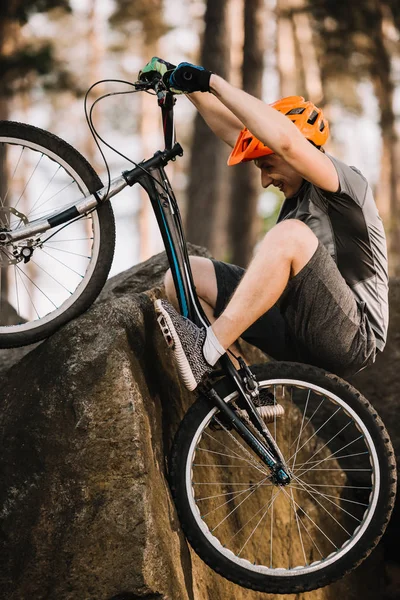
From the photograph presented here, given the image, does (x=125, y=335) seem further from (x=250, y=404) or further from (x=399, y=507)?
(x=399, y=507)

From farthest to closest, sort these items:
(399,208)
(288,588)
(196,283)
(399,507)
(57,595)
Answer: (399,208), (399,507), (196,283), (288,588), (57,595)

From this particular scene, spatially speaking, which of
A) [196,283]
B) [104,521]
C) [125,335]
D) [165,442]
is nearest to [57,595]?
[104,521]

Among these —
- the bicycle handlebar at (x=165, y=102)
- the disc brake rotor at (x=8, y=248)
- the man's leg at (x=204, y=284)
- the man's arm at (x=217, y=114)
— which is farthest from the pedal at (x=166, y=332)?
the man's arm at (x=217, y=114)

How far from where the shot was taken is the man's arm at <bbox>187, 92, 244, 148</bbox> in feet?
12.0

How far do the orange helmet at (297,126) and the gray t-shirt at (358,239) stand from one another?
21cm

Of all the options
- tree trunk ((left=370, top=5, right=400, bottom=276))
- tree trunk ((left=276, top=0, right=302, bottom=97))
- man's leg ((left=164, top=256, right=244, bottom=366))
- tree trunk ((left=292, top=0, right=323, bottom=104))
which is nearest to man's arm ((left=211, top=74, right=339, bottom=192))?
man's leg ((left=164, top=256, right=244, bottom=366))

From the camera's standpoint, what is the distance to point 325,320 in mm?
3055

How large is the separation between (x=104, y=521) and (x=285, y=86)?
13824 millimetres

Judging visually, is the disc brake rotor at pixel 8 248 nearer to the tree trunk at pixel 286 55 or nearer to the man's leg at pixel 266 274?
the man's leg at pixel 266 274

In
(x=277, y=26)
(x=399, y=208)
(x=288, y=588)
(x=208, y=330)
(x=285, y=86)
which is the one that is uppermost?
(x=277, y=26)

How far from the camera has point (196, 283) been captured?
3.40m

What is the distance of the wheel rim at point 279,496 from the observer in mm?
2951

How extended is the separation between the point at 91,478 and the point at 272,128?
1.44m

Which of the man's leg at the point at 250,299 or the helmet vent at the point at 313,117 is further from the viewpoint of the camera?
the helmet vent at the point at 313,117
